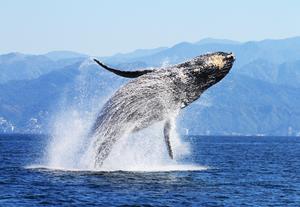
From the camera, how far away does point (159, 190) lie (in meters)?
28.8

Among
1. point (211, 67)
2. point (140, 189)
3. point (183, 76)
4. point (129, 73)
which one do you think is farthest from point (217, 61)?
point (140, 189)

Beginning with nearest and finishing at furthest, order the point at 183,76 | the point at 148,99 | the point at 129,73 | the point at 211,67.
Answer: the point at 211,67 → the point at 129,73 → the point at 183,76 → the point at 148,99

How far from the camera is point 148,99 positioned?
3167 cm

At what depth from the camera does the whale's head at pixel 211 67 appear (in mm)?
29828

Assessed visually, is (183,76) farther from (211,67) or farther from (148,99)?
(148,99)

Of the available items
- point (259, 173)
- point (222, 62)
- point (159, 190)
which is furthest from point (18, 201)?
point (259, 173)

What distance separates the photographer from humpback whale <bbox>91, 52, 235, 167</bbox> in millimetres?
30875

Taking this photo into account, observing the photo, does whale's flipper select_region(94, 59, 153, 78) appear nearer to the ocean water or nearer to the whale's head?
the whale's head

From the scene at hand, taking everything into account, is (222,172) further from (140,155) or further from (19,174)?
(19,174)

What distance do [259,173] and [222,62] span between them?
1454 centimetres

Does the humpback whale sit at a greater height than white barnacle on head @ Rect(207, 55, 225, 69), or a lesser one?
lesser

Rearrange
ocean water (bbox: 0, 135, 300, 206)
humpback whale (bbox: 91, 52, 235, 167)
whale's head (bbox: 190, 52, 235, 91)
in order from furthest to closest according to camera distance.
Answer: humpback whale (bbox: 91, 52, 235, 167), whale's head (bbox: 190, 52, 235, 91), ocean water (bbox: 0, 135, 300, 206)

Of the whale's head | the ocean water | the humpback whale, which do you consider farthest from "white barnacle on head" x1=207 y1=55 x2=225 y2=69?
the ocean water

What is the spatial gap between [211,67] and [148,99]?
330cm
